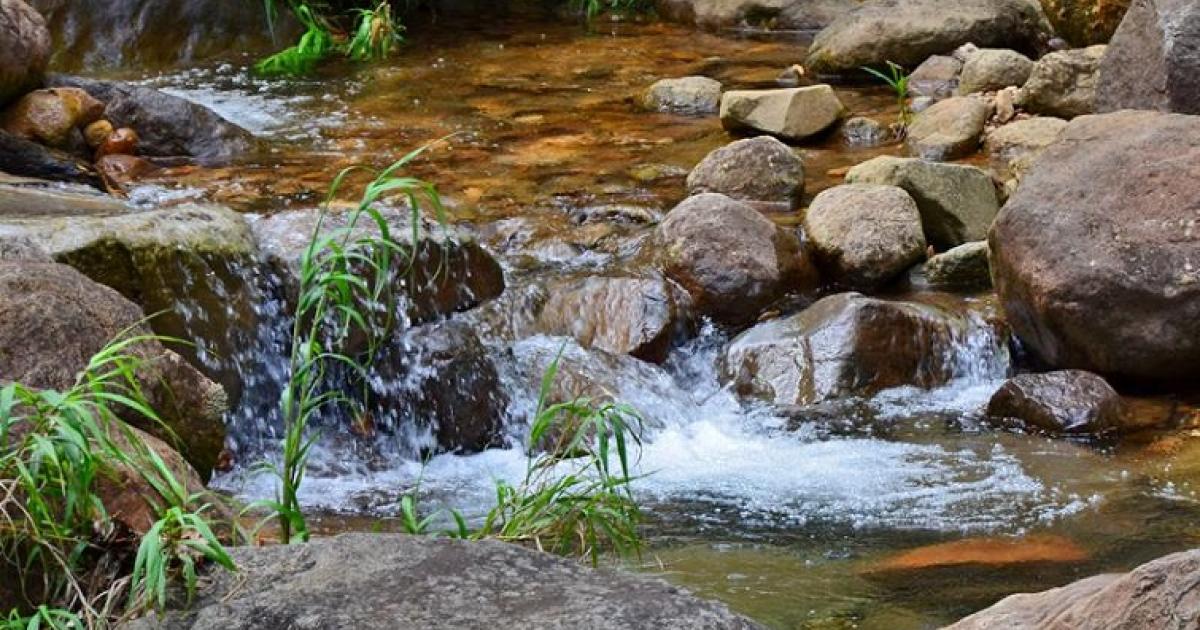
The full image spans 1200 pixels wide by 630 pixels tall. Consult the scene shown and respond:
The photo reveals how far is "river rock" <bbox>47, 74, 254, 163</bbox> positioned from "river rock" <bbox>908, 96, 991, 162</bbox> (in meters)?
3.41

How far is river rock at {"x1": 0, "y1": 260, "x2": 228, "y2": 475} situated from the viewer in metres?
3.45

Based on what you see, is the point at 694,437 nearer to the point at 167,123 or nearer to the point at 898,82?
the point at 167,123

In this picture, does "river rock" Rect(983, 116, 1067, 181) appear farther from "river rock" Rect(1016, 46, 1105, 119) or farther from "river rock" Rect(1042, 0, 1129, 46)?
"river rock" Rect(1042, 0, 1129, 46)

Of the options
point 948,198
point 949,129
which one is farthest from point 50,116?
point 949,129

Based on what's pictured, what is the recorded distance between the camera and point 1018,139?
303 inches

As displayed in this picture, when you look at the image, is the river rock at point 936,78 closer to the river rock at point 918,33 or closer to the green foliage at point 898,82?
the green foliage at point 898,82

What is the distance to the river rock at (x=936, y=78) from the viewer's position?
898cm

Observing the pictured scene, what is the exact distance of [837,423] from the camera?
17.7ft

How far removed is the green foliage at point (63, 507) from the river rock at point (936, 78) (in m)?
7.00

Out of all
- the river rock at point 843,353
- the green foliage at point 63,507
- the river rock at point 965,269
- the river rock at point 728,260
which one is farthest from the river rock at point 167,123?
the green foliage at point 63,507

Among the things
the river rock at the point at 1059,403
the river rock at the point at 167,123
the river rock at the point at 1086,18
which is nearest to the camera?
the river rock at the point at 1059,403

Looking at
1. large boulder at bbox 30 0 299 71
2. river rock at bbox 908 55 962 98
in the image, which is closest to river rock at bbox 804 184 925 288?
river rock at bbox 908 55 962 98

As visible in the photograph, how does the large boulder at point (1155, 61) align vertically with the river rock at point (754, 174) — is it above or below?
above

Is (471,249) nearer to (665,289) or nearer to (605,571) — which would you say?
(665,289)
